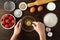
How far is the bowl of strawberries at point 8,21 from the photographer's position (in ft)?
4.31

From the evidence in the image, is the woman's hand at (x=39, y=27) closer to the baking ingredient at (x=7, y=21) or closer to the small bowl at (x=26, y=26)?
the small bowl at (x=26, y=26)

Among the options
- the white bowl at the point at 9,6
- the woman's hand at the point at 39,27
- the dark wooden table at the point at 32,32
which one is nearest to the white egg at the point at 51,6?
the dark wooden table at the point at 32,32

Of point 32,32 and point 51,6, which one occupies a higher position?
point 51,6

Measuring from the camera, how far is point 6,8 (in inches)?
52.7

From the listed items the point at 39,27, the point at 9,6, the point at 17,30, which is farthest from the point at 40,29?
the point at 9,6

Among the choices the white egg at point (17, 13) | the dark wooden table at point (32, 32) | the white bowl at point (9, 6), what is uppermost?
the white bowl at point (9, 6)

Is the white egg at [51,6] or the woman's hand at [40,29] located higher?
the white egg at [51,6]

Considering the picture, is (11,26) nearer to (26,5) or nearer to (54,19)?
(26,5)

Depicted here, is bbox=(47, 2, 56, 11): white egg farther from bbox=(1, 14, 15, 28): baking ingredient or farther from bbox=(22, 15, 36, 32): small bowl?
bbox=(1, 14, 15, 28): baking ingredient

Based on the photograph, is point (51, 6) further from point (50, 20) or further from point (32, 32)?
point (32, 32)

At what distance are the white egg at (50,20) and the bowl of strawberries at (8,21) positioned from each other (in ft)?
0.67

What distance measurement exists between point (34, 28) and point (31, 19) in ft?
0.21

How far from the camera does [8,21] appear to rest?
131cm

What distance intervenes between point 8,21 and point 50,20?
269 mm
